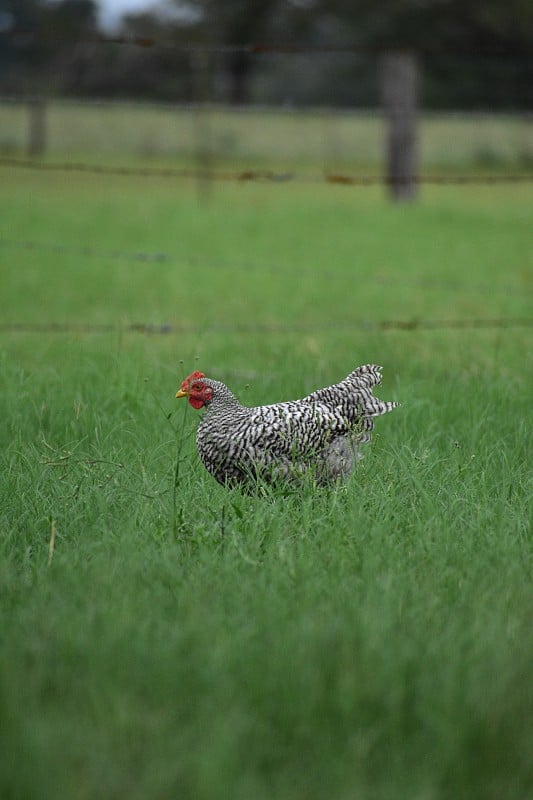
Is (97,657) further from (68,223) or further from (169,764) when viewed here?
(68,223)

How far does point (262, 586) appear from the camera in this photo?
2941 mm

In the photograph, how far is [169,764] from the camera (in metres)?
2.17

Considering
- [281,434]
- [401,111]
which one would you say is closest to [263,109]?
[401,111]

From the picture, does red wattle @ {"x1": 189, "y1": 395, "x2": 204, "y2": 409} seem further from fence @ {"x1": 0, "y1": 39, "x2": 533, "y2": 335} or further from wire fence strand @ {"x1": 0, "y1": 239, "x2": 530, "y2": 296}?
fence @ {"x1": 0, "y1": 39, "x2": 533, "y2": 335}

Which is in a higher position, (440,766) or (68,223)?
(68,223)

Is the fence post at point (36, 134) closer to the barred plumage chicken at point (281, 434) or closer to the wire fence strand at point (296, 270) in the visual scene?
the wire fence strand at point (296, 270)

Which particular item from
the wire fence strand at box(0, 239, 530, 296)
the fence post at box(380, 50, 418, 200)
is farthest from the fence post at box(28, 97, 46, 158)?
the wire fence strand at box(0, 239, 530, 296)

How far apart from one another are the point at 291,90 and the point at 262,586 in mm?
21493

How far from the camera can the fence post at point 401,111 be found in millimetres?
15336

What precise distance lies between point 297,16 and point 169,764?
28.2m

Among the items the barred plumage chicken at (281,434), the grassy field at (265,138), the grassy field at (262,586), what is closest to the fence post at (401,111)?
the grassy field at (265,138)

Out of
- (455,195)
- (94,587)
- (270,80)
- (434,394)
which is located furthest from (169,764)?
(270,80)

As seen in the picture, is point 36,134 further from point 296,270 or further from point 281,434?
point 281,434

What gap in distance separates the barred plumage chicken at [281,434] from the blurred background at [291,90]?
387 inches
